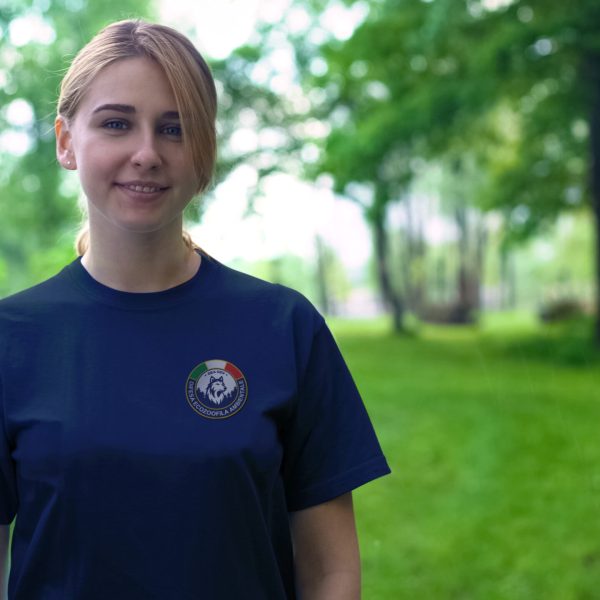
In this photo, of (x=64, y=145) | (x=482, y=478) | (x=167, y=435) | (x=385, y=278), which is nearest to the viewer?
(x=167, y=435)

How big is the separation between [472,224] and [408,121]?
6.69ft

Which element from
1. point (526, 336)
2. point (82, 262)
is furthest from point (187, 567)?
point (526, 336)

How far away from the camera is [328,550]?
3.13 ft

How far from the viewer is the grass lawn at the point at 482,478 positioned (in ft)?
12.9

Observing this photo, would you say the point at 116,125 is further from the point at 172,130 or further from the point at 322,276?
the point at 322,276

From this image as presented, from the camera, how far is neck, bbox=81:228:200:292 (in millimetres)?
942

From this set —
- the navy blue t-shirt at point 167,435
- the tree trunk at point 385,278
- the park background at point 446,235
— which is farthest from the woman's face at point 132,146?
the tree trunk at point 385,278

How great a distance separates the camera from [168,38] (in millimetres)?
899

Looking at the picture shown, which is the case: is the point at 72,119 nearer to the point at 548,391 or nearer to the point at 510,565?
the point at 510,565

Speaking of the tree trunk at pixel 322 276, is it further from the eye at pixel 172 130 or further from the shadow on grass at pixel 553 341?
the eye at pixel 172 130

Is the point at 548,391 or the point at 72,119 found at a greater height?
the point at 72,119

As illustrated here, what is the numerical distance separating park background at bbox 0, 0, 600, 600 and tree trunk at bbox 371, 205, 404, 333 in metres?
0.03

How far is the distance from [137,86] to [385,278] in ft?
27.8

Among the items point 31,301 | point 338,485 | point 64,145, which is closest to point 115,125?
point 64,145
